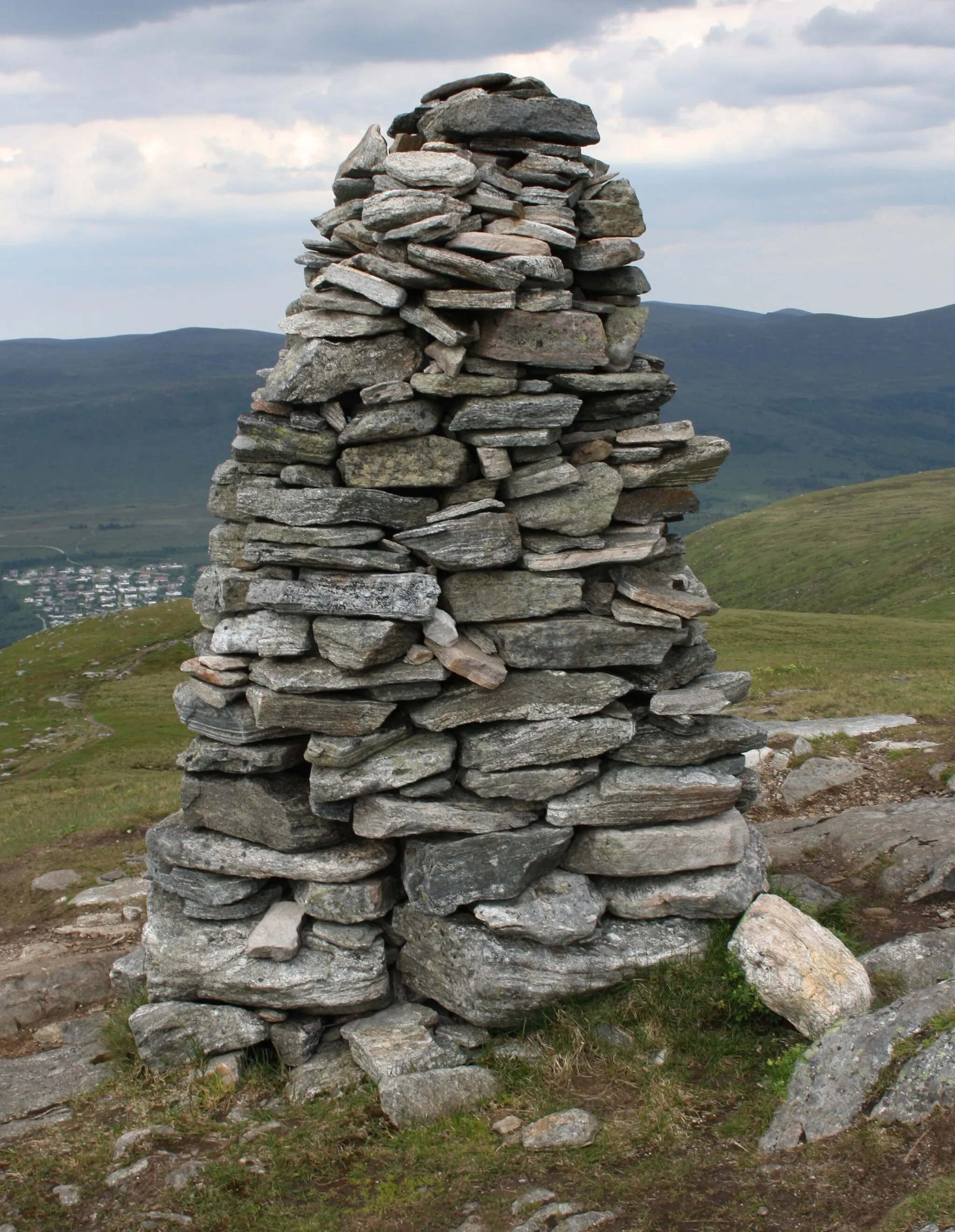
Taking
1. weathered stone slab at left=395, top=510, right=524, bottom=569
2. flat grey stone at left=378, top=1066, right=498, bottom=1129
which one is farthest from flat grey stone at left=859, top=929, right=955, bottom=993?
weathered stone slab at left=395, top=510, right=524, bottom=569

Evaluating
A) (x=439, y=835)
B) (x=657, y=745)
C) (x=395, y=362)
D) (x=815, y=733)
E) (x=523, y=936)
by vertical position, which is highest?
(x=395, y=362)

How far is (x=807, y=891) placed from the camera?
1691cm

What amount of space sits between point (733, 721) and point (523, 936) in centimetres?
471

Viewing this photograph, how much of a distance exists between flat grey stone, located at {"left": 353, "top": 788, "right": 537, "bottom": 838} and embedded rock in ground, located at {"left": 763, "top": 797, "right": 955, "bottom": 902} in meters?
6.81

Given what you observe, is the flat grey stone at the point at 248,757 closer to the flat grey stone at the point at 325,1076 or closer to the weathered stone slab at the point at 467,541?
the weathered stone slab at the point at 467,541

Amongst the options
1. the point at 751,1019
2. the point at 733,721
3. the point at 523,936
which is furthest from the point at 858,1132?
the point at 733,721

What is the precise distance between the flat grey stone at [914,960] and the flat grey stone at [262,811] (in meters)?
7.84

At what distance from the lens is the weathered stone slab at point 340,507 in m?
14.6

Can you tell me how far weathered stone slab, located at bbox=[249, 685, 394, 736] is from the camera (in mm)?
14844

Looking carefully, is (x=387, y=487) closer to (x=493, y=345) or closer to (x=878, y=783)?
(x=493, y=345)

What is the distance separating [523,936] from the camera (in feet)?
47.4

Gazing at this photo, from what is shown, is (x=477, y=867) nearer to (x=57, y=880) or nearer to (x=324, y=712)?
(x=324, y=712)

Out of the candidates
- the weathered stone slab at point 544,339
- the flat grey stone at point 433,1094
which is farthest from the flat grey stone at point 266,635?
the flat grey stone at point 433,1094

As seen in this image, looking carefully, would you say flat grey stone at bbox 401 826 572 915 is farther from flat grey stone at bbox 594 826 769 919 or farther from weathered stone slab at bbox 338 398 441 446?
Answer: weathered stone slab at bbox 338 398 441 446
